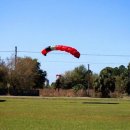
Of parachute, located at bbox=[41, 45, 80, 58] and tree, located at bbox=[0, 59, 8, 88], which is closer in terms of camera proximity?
parachute, located at bbox=[41, 45, 80, 58]

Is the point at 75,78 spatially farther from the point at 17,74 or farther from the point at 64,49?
the point at 64,49

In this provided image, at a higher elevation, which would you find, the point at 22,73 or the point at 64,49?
the point at 22,73

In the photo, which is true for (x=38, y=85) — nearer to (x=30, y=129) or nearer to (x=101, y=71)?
(x=101, y=71)

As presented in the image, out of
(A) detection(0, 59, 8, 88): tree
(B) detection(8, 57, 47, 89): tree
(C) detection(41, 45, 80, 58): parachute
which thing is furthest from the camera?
(B) detection(8, 57, 47, 89): tree

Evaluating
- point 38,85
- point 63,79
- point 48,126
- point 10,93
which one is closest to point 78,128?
point 48,126

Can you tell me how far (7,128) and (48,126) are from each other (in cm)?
262

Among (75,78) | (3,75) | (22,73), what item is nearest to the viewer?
(3,75)

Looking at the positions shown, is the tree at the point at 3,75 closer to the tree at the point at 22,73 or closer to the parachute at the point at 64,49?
the tree at the point at 22,73

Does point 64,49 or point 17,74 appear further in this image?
point 17,74

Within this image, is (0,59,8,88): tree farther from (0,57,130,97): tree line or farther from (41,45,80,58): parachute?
(41,45,80,58): parachute

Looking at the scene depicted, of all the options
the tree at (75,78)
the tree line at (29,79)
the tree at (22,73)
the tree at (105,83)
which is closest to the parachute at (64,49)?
the tree line at (29,79)

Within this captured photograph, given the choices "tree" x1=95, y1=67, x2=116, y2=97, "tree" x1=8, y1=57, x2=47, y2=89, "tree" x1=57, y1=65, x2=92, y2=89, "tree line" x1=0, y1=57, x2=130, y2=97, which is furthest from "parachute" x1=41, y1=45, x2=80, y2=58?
"tree" x1=57, y1=65, x2=92, y2=89

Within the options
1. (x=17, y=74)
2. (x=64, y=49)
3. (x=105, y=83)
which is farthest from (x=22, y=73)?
(x=64, y=49)

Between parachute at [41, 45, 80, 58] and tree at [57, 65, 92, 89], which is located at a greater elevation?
tree at [57, 65, 92, 89]
